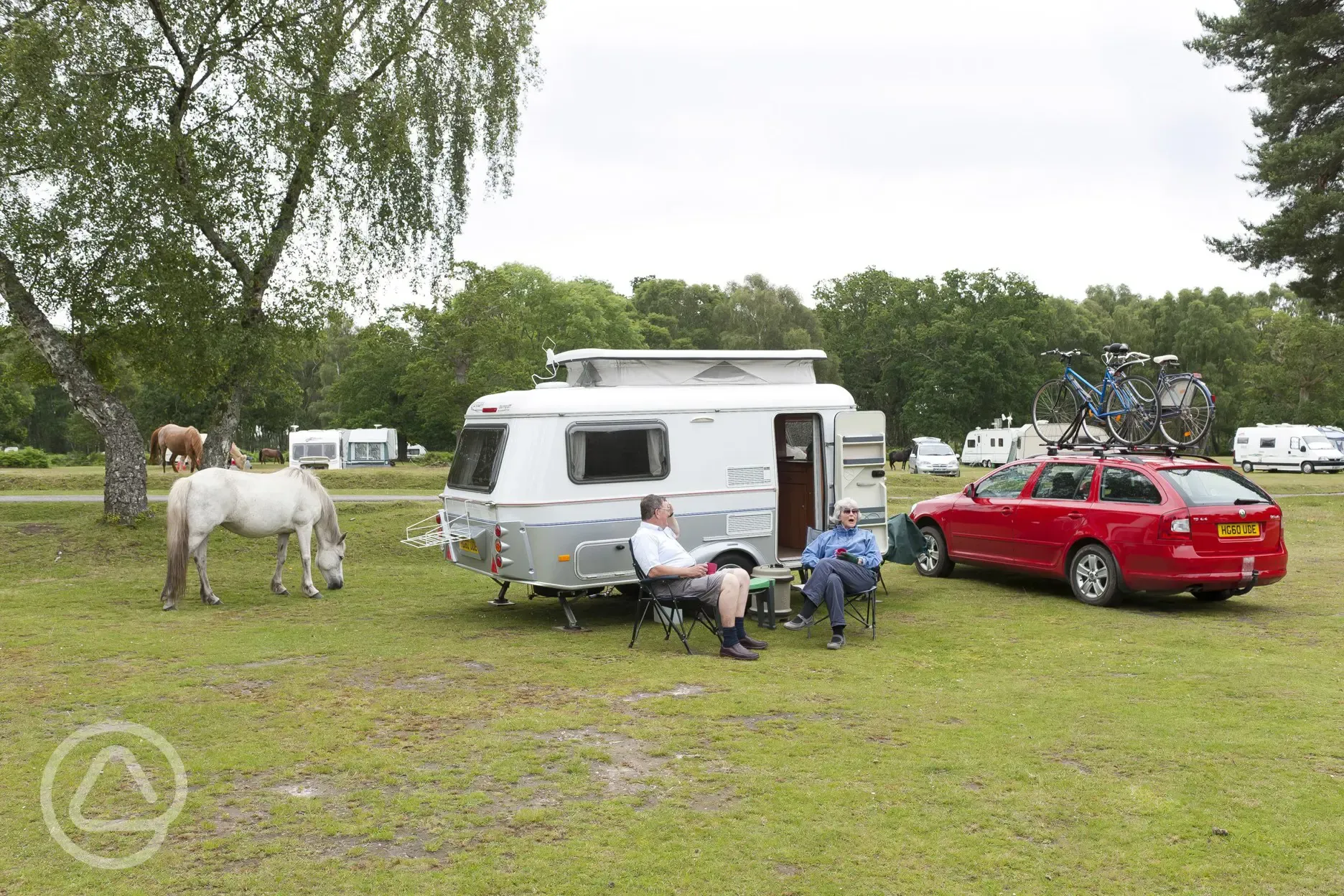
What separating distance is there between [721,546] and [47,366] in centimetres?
1280

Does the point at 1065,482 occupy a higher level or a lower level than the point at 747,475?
lower

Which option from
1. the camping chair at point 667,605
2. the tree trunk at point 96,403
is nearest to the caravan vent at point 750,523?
the camping chair at point 667,605

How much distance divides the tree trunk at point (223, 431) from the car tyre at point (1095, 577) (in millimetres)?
12346

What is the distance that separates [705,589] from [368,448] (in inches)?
1783

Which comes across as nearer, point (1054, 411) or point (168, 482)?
point (1054, 411)

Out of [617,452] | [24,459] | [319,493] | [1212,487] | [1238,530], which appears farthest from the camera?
[24,459]

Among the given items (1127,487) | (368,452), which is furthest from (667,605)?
(368,452)

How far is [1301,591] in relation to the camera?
40.1 ft

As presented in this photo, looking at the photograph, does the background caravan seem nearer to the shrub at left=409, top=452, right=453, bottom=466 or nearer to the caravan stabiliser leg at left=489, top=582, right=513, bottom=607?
the caravan stabiliser leg at left=489, top=582, right=513, bottom=607

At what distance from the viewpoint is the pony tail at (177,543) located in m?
10.5

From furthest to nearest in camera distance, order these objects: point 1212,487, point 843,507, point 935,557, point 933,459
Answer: point 933,459, point 935,557, point 1212,487, point 843,507

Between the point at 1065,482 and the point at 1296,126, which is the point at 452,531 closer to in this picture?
the point at 1065,482

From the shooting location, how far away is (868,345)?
7188 centimetres

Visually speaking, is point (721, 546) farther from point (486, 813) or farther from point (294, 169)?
point (294, 169)
